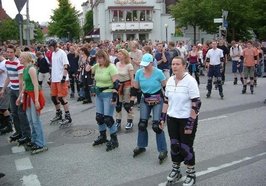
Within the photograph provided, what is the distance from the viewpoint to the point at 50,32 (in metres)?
69.1

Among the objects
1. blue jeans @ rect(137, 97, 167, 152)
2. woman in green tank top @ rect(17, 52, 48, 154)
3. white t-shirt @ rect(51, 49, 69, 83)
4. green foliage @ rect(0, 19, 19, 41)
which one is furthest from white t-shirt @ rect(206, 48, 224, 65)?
green foliage @ rect(0, 19, 19, 41)

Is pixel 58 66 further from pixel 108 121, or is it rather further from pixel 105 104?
pixel 108 121

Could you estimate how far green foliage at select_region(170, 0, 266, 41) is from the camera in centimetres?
3500

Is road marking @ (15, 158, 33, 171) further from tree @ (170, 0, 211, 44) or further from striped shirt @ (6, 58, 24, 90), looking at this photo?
tree @ (170, 0, 211, 44)

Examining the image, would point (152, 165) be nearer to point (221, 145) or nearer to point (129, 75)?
point (221, 145)

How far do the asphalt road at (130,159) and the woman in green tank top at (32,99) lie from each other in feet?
0.93

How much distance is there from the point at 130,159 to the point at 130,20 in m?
53.9

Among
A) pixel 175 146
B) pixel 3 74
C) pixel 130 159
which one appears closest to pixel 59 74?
pixel 3 74

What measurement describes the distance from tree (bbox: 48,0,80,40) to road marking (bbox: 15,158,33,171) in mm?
62556

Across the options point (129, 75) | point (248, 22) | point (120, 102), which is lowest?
point (120, 102)

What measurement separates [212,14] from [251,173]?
33.7 meters

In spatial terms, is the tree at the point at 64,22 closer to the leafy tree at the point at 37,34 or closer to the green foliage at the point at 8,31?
the leafy tree at the point at 37,34

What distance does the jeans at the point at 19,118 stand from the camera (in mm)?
7945

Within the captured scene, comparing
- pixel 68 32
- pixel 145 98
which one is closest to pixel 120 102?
pixel 145 98
